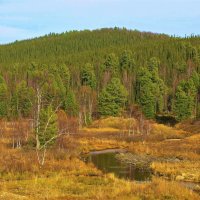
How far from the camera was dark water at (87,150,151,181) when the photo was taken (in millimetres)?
46559

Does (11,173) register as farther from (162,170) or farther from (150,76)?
(150,76)

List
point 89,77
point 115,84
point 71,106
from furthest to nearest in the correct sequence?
point 89,77 < point 115,84 < point 71,106

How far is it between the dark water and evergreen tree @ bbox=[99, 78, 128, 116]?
52533mm

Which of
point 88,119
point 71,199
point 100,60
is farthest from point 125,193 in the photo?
point 100,60

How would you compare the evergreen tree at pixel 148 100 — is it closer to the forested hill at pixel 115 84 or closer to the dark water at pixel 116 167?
the forested hill at pixel 115 84

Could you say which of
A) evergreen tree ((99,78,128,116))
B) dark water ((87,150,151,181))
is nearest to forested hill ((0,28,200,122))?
evergreen tree ((99,78,128,116))

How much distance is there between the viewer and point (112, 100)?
12388 centimetres

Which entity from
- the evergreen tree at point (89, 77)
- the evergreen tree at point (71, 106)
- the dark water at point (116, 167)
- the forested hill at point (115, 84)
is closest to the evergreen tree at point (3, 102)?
the forested hill at point (115, 84)

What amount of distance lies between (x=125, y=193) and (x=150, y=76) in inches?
4586

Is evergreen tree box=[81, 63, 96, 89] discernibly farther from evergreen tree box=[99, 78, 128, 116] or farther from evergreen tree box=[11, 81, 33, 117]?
evergreen tree box=[11, 81, 33, 117]

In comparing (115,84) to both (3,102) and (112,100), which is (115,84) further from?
(3,102)

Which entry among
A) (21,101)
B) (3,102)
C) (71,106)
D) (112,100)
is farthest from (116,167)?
(3,102)

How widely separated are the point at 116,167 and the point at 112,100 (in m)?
70.6

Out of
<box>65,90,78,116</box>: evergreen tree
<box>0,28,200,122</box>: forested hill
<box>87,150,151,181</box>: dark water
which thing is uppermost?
<box>0,28,200,122</box>: forested hill
